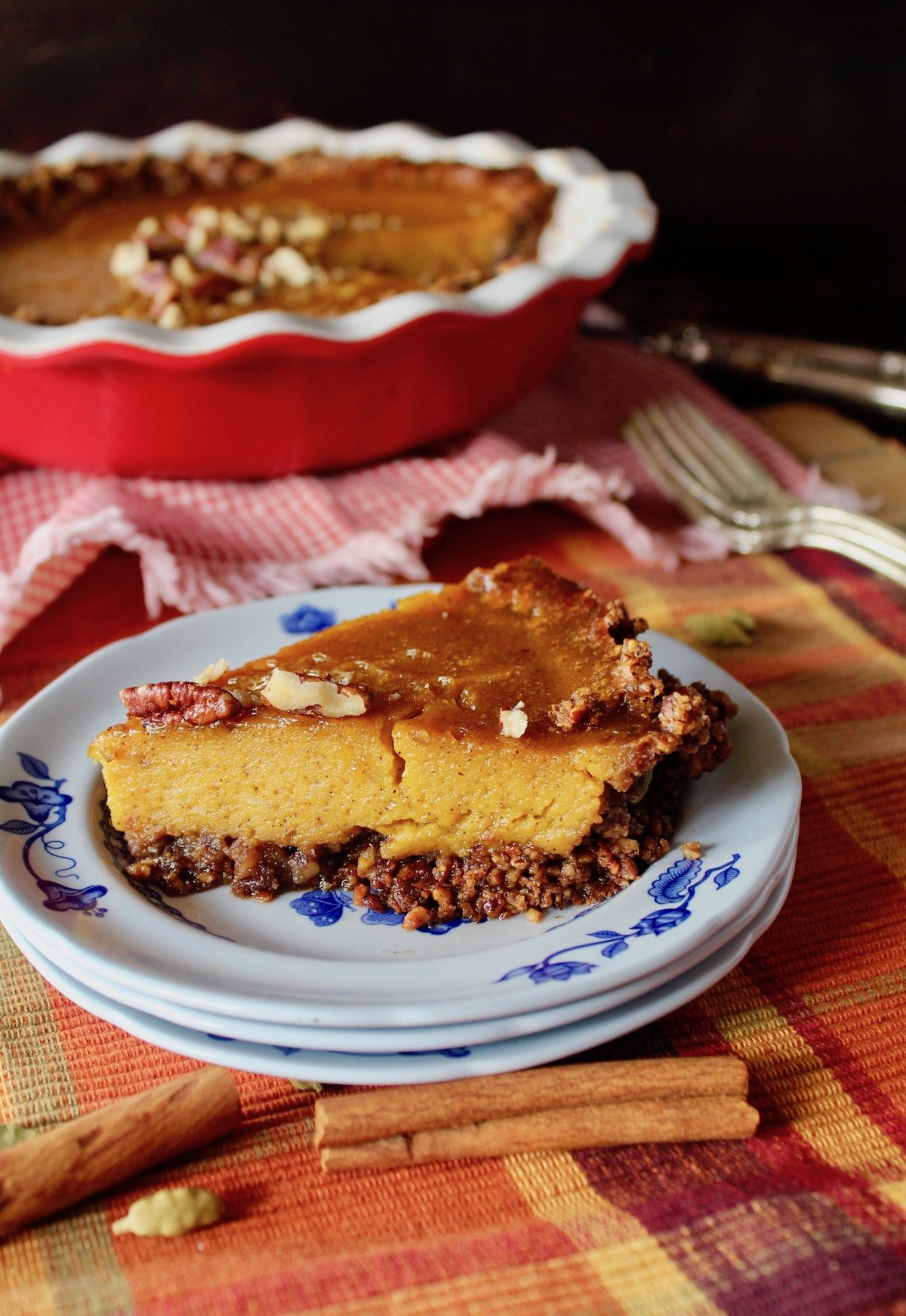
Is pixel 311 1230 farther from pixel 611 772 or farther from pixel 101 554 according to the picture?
pixel 101 554

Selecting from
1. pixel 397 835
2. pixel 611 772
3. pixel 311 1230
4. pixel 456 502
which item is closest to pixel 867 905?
pixel 611 772

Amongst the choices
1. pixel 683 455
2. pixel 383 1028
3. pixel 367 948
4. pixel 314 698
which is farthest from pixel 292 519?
pixel 383 1028

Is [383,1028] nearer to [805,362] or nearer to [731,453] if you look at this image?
[731,453]

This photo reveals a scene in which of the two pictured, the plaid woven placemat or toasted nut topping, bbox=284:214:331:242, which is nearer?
the plaid woven placemat

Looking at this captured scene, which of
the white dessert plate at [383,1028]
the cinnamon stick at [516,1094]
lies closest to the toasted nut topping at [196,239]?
the white dessert plate at [383,1028]

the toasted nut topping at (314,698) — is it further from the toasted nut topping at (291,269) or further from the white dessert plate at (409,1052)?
the toasted nut topping at (291,269)

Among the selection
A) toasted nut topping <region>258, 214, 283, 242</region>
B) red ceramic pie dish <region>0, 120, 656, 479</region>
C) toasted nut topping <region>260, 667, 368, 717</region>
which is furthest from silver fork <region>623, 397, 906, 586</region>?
toasted nut topping <region>260, 667, 368, 717</region>

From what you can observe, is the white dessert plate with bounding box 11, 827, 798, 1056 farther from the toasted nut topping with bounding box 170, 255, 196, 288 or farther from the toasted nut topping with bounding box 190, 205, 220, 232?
the toasted nut topping with bounding box 190, 205, 220, 232
